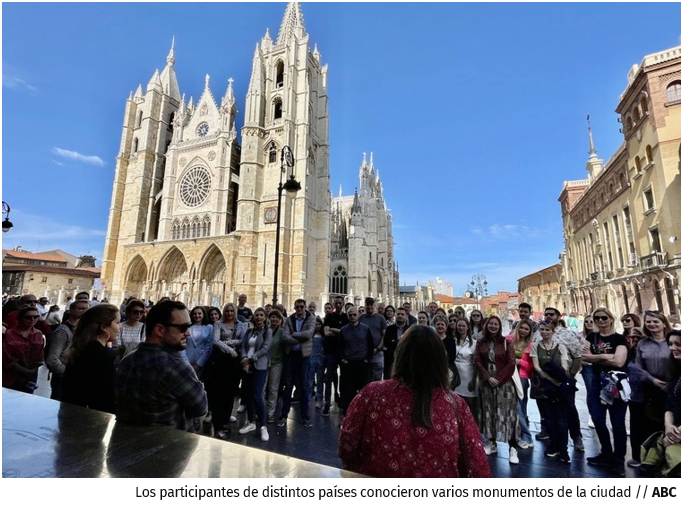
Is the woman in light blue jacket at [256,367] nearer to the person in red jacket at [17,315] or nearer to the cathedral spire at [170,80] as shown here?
the person in red jacket at [17,315]

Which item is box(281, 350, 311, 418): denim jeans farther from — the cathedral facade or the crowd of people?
the cathedral facade

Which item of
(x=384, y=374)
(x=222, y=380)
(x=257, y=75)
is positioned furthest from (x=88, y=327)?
(x=257, y=75)

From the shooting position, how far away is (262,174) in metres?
26.4

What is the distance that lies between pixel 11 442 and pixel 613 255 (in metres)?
27.7

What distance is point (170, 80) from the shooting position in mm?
34250

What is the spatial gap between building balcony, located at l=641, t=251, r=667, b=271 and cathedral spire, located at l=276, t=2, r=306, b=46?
30.5m

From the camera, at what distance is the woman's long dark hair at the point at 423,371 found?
138 cm

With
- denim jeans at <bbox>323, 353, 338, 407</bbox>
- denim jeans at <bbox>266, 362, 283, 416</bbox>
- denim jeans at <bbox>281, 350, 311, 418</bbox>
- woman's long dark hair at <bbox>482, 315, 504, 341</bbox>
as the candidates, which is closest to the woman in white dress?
woman's long dark hair at <bbox>482, 315, 504, 341</bbox>

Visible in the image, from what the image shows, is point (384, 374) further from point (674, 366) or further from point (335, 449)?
point (674, 366)

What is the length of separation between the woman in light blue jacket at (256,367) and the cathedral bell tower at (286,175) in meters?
19.2

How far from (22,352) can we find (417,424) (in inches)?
172

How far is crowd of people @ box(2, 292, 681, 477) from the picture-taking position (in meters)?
1.46
